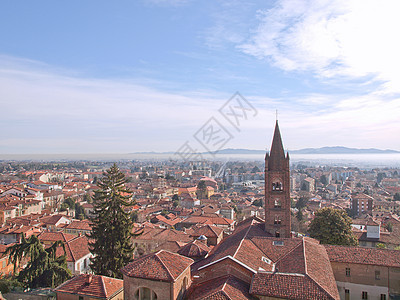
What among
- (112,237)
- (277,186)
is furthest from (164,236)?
(277,186)

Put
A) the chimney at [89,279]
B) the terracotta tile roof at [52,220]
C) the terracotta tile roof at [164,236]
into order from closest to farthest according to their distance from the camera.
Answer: the chimney at [89,279], the terracotta tile roof at [164,236], the terracotta tile roof at [52,220]

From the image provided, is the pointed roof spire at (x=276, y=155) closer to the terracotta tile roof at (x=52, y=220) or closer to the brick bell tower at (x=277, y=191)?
the brick bell tower at (x=277, y=191)

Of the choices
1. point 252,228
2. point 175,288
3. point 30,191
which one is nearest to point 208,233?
point 252,228

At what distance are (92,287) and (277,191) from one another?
13.9 metres

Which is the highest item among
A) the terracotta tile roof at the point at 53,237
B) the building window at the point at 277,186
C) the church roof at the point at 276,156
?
the church roof at the point at 276,156

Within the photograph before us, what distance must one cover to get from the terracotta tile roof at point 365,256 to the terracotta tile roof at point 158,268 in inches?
417

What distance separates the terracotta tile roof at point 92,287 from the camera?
14664mm

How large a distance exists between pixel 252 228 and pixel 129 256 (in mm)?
8641

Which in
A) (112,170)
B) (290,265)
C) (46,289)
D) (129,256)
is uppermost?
(112,170)

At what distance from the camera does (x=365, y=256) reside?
18.9m

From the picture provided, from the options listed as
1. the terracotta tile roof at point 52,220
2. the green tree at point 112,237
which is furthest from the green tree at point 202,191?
the green tree at point 112,237

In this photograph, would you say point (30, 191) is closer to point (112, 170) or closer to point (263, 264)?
point (112, 170)

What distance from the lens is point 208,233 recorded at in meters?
26.0

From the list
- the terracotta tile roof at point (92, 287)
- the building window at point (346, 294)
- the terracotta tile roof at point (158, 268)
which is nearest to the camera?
the terracotta tile roof at point (158, 268)
